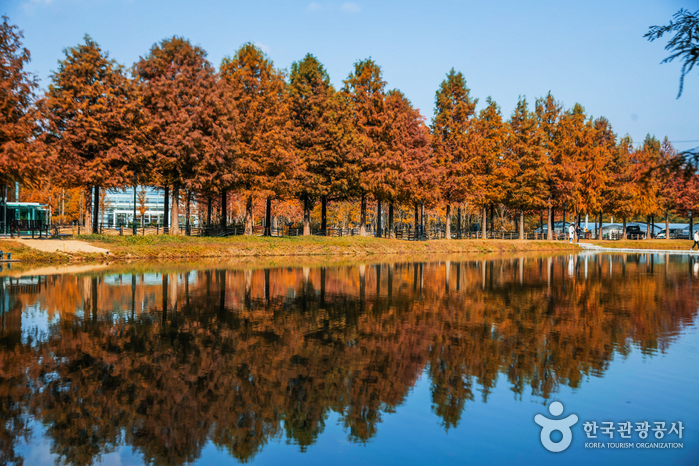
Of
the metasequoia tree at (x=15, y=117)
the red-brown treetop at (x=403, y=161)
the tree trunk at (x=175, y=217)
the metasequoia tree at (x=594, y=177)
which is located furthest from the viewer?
the metasequoia tree at (x=594, y=177)

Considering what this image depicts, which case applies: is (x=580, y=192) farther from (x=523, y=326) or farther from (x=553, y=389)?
(x=553, y=389)

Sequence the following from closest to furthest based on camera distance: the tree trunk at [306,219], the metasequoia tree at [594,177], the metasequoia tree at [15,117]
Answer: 1. the metasequoia tree at [15,117]
2. the tree trunk at [306,219]
3. the metasequoia tree at [594,177]

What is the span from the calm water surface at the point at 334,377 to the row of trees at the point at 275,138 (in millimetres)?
19495

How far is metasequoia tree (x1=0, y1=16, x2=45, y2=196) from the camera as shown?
28.3 meters

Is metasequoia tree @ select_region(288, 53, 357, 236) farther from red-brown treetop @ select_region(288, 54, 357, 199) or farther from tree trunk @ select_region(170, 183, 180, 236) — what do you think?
tree trunk @ select_region(170, 183, 180, 236)

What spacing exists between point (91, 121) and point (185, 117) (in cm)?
640

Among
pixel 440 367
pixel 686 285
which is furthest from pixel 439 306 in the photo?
pixel 686 285

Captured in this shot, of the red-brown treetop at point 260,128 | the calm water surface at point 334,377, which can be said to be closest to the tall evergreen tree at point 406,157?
the red-brown treetop at point 260,128

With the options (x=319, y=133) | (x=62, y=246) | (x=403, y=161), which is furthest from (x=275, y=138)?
(x=62, y=246)

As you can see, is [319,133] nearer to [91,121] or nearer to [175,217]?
[175,217]

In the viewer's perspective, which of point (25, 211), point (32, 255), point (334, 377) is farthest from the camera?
point (25, 211)

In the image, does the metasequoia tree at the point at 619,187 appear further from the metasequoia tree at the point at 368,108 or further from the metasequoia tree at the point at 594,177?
the metasequoia tree at the point at 368,108

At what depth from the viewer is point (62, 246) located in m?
30.6

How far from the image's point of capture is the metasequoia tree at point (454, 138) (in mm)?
50406
